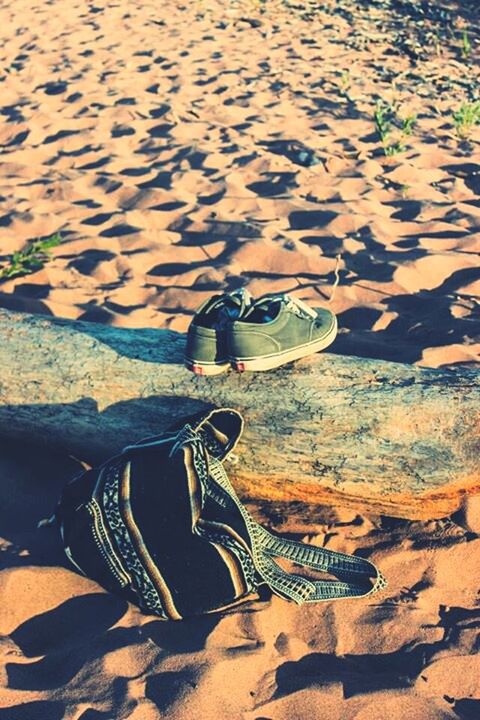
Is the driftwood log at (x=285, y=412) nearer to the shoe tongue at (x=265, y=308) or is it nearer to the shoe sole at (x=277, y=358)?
the shoe sole at (x=277, y=358)

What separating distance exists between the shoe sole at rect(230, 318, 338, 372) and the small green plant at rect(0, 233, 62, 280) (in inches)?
89.7

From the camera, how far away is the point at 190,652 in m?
2.32

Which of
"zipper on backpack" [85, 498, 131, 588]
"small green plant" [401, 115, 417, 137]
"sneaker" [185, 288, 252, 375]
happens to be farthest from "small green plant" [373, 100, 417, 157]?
"zipper on backpack" [85, 498, 131, 588]

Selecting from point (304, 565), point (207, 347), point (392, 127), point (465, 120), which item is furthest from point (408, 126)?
point (304, 565)

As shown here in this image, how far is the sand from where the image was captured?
7.41 ft

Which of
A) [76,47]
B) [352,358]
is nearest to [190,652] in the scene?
[352,358]

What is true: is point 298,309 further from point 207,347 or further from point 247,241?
point 247,241

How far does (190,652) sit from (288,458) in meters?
0.79

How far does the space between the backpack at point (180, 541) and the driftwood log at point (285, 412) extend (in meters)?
0.23

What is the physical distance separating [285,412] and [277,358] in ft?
0.70

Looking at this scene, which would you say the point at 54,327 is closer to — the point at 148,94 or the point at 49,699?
the point at 49,699

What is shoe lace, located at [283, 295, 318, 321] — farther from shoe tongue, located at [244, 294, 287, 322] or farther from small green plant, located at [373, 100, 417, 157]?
small green plant, located at [373, 100, 417, 157]

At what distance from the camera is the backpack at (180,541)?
7.90 ft

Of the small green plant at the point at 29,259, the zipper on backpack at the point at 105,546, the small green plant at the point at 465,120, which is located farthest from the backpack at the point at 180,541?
the small green plant at the point at 465,120
